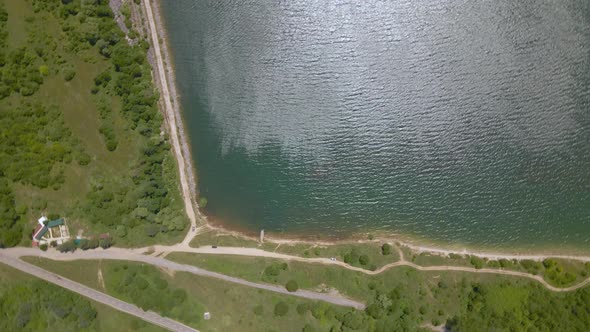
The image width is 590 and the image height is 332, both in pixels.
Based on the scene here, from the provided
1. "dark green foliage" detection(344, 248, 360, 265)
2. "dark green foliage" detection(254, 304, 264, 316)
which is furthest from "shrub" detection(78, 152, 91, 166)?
"dark green foliage" detection(344, 248, 360, 265)

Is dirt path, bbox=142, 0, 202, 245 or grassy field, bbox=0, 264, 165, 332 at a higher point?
dirt path, bbox=142, 0, 202, 245

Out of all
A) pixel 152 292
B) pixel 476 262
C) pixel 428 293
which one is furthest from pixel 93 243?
pixel 476 262

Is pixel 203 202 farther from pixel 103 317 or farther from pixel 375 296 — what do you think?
pixel 375 296

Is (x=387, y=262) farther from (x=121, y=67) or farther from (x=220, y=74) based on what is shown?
(x=121, y=67)

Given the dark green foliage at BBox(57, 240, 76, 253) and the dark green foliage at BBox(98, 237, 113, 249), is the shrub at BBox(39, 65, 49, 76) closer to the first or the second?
the dark green foliage at BBox(57, 240, 76, 253)

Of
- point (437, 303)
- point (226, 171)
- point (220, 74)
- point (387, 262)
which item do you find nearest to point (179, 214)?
point (226, 171)

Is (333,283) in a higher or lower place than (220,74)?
lower

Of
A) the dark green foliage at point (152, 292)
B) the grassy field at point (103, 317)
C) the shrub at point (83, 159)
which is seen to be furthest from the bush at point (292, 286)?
the shrub at point (83, 159)
